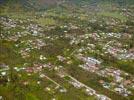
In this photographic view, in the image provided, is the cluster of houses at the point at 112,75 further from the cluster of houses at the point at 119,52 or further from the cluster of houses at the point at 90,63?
the cluster of houses at the point at 119,52

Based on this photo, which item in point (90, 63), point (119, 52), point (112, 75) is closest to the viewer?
point (112, 75)

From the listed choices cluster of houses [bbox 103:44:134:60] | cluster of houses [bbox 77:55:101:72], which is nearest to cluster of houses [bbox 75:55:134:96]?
cluster of houses [bbox 77:55:101:72]

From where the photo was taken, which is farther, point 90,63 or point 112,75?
point 90,63

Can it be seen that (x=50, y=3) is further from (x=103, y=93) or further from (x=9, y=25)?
(x=103, y=93)

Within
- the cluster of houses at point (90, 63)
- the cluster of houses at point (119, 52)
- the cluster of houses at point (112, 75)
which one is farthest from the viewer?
the cluster of houses at point (119, 52)

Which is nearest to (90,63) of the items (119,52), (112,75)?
(112,75)

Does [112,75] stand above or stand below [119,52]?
below

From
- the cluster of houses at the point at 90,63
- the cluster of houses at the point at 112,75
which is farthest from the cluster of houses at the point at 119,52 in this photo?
the cluster of houses at the point at 112,75

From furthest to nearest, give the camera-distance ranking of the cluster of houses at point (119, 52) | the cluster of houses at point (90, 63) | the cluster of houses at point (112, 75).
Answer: the cluster of houses at point (119, 52) → the cluster of houses at point (90, 63) → the cluster of houses at point (112, 75)

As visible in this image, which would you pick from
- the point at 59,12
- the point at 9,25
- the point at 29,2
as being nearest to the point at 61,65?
the point at 9,25

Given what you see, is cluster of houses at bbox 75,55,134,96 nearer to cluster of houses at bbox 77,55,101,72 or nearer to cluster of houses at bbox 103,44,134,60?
cluster of houses at bbox 77,55,101,72

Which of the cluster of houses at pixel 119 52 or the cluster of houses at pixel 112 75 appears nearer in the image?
the cluster of houses at pixel 112 75

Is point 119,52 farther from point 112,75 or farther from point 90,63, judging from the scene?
point 112,75
